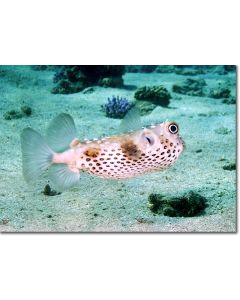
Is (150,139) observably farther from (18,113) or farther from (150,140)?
(18,113)

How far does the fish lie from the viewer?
8.22ft

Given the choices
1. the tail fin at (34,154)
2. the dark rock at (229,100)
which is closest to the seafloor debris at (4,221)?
the tail fin at (34,154)

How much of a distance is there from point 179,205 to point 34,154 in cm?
165

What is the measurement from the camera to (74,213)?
384 centimetres

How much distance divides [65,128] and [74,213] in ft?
4.63

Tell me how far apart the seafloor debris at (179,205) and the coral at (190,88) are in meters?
4.13

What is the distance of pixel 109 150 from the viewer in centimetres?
250

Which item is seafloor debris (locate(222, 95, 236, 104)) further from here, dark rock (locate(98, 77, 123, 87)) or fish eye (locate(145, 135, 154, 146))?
fish eye (locate(145, 135, 154, 146))

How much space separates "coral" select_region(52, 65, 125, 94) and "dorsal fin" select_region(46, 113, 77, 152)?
360 cm

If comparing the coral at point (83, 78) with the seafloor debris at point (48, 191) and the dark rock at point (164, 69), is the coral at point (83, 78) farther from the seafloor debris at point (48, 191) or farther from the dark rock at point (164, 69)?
the seafloor debris at point (48, 191)

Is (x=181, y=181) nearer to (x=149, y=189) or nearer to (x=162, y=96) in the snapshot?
(x=149, y=189)

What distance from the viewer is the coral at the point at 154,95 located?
259 inches

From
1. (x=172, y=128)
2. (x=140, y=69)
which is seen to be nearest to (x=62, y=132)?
(x=172, y=128)
